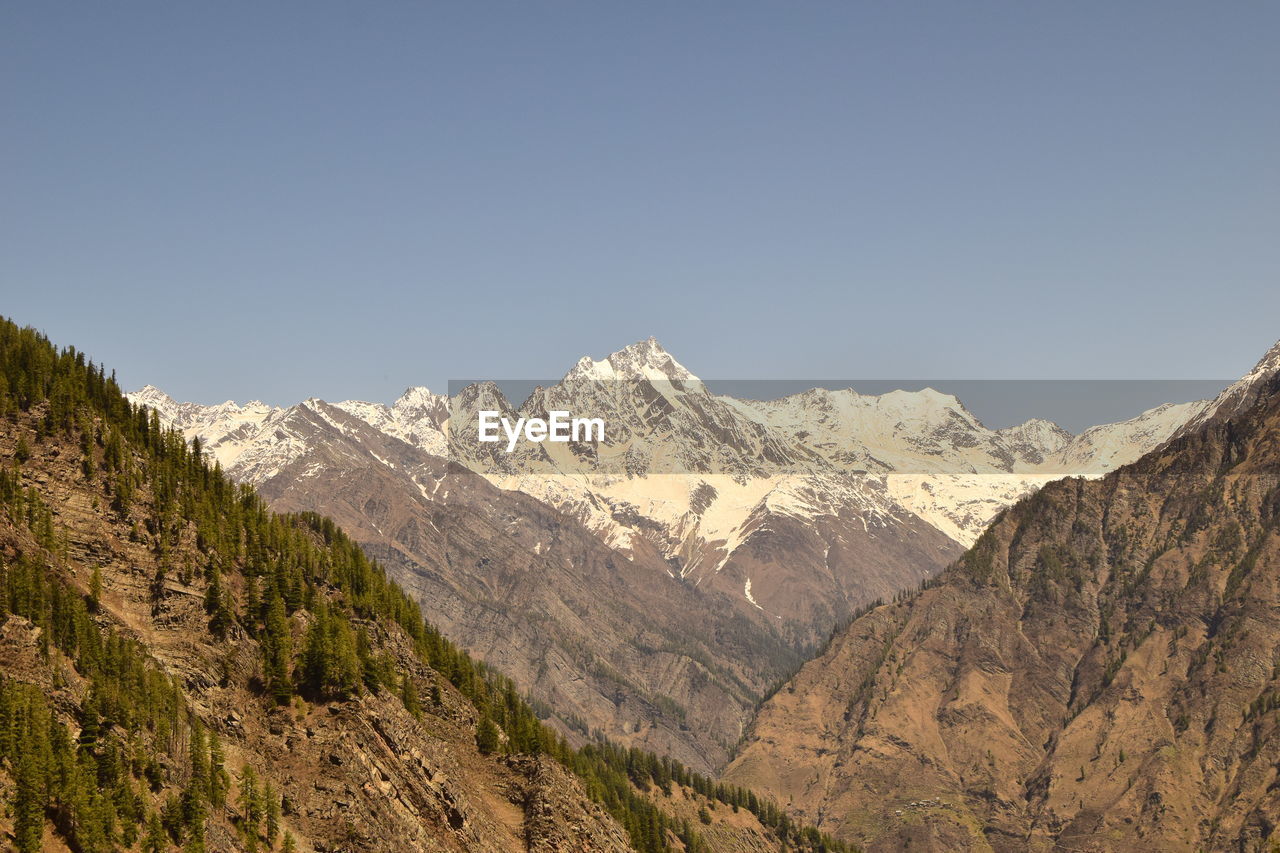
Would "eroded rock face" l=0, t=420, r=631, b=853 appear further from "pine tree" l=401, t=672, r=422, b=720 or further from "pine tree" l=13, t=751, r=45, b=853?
"pine tree" l=13, t=751, r=45, b=853

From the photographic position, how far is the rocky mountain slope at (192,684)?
12119cm

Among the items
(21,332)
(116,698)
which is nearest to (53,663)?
(116,698)

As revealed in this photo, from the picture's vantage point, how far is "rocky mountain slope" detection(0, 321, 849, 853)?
12119 cm

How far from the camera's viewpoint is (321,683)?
154750 millimetres

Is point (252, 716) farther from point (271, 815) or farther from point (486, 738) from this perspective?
point (486, 738)

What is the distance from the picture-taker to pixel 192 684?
14362 centimetres

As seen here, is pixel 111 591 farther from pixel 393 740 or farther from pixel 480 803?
pixel 480 803

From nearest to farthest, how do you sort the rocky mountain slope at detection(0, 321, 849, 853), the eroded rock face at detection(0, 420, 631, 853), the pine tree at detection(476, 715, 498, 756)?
1. the rocky mountain slope at detection(0, 321, 849, 853)
2. the eroded rock face at detection(0, 420, 631, 853)
3. the pine tree at detection(476, 715, 498, 756)

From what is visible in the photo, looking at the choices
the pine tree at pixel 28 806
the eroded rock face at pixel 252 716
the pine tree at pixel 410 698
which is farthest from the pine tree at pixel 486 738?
the pine tree at pixel 28 806

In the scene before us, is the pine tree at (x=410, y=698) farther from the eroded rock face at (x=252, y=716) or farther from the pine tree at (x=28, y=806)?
the pine tree at (x=28, y=806)

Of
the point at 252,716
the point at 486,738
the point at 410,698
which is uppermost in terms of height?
the point at 252,716

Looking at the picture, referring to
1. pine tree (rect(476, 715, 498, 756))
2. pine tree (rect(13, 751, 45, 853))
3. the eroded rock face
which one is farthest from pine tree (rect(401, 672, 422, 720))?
pine tree (rect(13, 751, 45, 853))

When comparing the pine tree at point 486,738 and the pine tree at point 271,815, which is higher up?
the pine tree at point 271,815

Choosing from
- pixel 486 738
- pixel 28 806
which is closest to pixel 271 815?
pixel 28 806
